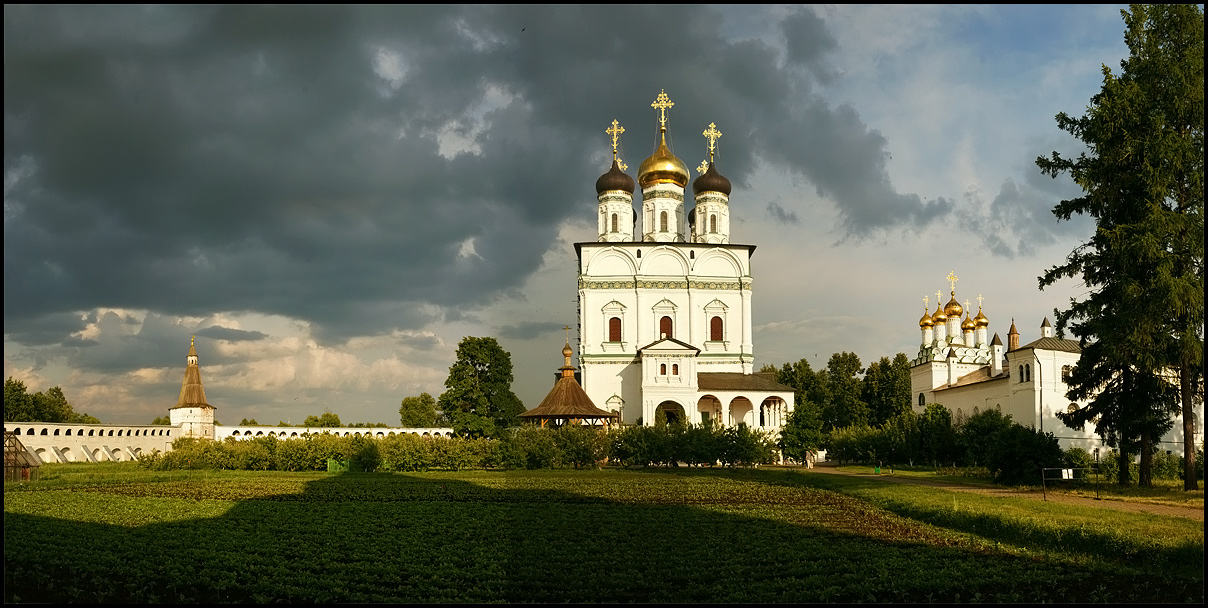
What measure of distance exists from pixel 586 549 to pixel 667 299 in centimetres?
3541

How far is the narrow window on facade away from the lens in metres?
46.1

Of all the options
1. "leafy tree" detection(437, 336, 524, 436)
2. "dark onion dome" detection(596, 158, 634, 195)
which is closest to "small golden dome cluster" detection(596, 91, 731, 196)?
"dark onion dome" detection(596, 158, 634, 195)

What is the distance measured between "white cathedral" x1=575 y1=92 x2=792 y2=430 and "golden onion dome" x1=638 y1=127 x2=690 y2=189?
6 cm

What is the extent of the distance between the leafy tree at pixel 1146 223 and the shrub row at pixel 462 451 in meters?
13.4

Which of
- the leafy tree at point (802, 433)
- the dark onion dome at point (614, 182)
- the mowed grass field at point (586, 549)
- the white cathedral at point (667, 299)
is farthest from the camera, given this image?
the dark onion dome at point (614, 182)

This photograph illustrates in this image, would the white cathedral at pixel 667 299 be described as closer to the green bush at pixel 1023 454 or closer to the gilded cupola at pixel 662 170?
the gilded cupola at pixel 662 170

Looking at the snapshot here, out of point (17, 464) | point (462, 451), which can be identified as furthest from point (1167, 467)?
point (17, 464)

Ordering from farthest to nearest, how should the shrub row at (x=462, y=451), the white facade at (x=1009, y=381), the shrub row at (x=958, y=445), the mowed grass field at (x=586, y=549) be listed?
the white facade at (x=1009, y=381) → the shrub row at (x=462, y=451) → the shrub row at (x=958, y=445) → the mowed grass field at (x=586, y=549)

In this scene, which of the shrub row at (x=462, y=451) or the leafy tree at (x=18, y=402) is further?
the leafy tree at (x=18, y=402)

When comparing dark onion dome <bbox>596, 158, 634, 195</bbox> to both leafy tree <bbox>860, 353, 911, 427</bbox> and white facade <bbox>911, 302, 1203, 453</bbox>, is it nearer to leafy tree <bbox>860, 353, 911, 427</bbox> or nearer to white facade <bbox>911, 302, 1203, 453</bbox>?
white facade <bbox>911, 302, 1203, 453</bbox>

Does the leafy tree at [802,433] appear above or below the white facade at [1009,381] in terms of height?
below

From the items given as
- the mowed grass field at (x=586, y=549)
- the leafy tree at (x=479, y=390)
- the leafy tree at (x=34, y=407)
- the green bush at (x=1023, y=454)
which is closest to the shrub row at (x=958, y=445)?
the green bush at (x=1023, y=454)

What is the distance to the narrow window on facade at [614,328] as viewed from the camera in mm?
46125

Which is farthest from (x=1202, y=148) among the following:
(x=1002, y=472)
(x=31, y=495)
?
(x=31, y=495)
